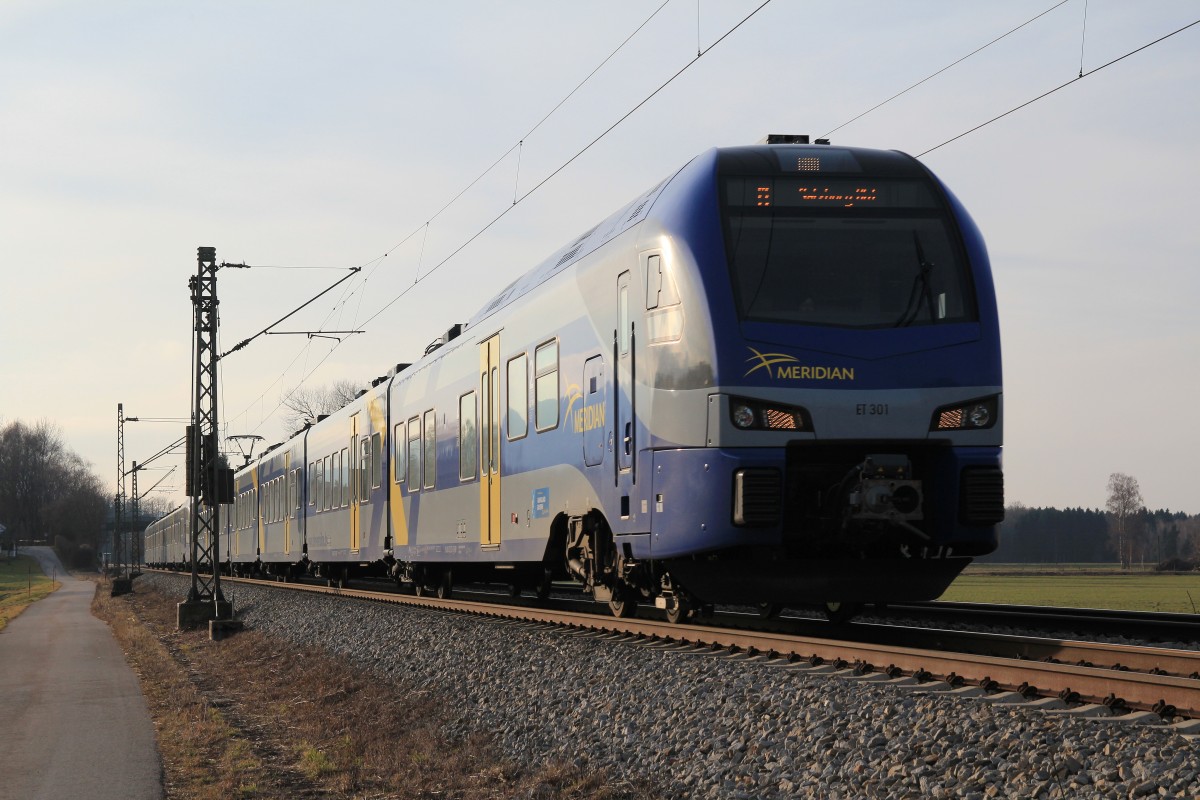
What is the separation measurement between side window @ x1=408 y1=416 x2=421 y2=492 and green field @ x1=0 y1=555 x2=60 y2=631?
1985cm

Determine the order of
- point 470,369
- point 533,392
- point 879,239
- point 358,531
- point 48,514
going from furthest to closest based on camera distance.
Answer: point 48,514 < point 358,531 < point 470,369 < point 533,392 < point 879,239

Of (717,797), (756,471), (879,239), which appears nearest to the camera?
(717,797)

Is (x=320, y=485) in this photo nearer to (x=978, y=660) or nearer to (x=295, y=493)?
(x=295, y=493)

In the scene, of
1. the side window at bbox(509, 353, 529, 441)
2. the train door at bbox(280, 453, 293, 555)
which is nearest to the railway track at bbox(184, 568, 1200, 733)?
the side window at bbox(509, 353, 529, 441)

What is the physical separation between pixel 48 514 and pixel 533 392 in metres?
161

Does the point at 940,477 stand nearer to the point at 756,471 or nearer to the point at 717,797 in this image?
the point at 756,471

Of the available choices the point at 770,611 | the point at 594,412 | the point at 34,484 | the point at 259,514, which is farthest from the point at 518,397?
the point at 34,484

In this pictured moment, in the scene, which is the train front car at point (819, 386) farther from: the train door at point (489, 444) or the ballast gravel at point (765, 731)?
the train door at point (489, 444)

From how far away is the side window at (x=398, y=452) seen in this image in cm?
2089

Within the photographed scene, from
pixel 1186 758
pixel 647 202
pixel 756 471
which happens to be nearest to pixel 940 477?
pixel 756 471

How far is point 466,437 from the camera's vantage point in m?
16.8

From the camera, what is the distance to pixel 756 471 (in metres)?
9.77

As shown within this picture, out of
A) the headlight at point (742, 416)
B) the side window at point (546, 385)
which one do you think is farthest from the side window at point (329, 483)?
the headlight at point (742, 416)

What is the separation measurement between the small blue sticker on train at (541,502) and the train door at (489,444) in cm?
148
